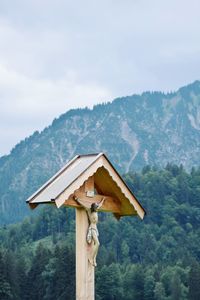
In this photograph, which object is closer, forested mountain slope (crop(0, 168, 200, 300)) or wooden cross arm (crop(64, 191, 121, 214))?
wooden cross arm (crop(64, 191, 121, 214))

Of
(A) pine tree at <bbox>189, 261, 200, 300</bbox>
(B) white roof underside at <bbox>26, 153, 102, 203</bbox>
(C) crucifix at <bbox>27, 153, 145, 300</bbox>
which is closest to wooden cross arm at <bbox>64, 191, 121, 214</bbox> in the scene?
(C) crucifix at <bbox>27, 153, 145, 300</bbox>

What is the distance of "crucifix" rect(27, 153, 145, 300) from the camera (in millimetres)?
9863

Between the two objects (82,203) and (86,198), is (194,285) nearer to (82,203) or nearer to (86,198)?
(86,198)

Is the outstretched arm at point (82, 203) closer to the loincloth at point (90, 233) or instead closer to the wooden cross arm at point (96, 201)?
the wooden cross arm at point (96, 201)

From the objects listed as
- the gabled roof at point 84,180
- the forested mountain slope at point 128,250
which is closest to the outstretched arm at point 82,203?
the gabled roof at point 84,180

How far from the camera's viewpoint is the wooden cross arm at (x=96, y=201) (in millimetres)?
10216

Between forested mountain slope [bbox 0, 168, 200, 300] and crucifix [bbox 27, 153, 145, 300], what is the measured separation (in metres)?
76.4

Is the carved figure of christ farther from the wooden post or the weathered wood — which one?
the weathered wood

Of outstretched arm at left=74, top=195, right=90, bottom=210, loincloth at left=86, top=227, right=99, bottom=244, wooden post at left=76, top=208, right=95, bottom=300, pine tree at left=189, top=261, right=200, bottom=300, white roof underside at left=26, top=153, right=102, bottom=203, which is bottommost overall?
wooden post at left=76, top=208, right=95, bottom=300

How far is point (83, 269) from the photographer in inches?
397

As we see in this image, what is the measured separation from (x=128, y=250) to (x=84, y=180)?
15098 centimetres

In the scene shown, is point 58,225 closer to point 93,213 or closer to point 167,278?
point 167,278

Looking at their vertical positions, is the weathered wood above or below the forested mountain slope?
below

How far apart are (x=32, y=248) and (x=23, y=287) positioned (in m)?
58.5
